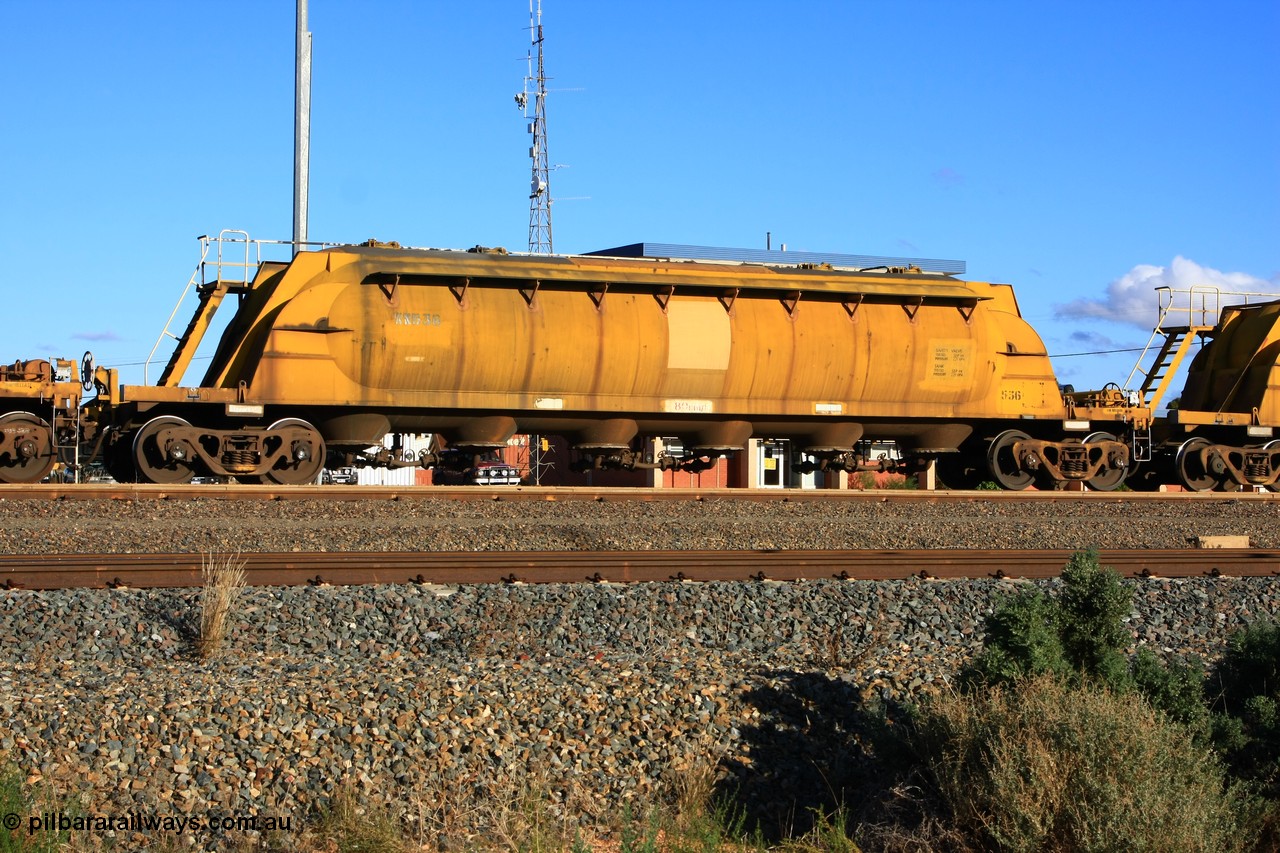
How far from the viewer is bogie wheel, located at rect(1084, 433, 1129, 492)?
790 inches

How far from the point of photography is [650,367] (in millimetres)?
17922

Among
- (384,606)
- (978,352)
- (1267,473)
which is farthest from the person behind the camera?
(1267,473)

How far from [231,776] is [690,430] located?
13104mm

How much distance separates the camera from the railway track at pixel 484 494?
13375 millimetres

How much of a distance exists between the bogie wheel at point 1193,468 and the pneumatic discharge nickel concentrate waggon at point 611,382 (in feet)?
0.15

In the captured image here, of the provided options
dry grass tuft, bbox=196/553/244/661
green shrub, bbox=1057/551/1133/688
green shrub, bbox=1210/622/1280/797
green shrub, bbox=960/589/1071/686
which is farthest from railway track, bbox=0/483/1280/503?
green shrub, bbox=1210/622/1280/797

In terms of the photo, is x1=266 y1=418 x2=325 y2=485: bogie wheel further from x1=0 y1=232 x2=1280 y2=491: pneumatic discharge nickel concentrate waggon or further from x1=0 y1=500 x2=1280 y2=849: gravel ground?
x1=0 y1=500 x2=1280 y2=849: gravel ground

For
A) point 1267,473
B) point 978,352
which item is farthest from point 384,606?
point 1267,473

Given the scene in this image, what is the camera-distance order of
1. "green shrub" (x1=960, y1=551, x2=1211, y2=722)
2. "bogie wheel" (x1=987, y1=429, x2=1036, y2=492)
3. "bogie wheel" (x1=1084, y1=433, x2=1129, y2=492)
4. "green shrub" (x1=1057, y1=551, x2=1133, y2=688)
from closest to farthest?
"green shrub" (x1=960, y1=551, x2=1211, y2=722)
"green shrub" (x1=1057, y1=551, x2=1133, y2=688)
"bogie wheel" (x1=987, y1=429, x2=1036, y2=492)
"bogie wheel" (x1=1084, y1=433, x2=1129, y2=492)

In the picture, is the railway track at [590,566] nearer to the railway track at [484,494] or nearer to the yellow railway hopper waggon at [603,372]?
the railway track at [484,494]

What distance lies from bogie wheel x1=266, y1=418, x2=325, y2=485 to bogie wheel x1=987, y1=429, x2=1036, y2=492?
1039 cm

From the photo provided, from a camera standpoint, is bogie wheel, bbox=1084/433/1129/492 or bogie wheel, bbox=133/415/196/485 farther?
bogie wheel, bbox=1084/433/1129/492

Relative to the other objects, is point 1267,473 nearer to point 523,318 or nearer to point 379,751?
point 523,318

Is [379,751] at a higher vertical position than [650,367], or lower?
lower
